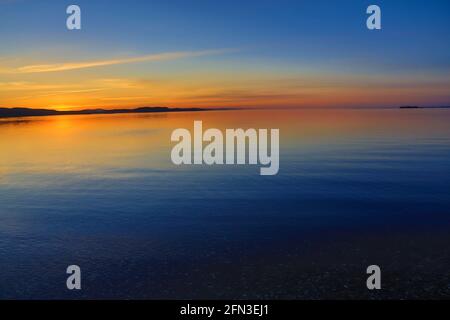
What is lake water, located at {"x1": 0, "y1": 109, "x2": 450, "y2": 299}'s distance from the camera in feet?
44.0

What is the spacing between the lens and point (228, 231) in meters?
19.2

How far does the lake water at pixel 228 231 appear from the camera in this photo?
44.0 feet

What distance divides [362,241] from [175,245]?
8369mm

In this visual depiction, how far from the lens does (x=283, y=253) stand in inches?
631

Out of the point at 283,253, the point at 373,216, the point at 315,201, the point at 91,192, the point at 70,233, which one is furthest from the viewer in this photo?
the point at 91,192

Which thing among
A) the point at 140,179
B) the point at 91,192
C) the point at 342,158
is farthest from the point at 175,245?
the point at 342,158

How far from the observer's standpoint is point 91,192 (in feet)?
93.2

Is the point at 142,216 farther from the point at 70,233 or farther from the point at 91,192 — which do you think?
the point at 91,192

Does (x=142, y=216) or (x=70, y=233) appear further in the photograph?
(x=142, y=216)
